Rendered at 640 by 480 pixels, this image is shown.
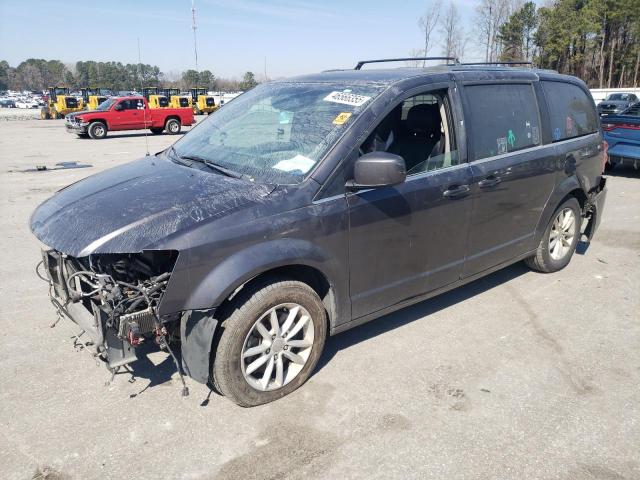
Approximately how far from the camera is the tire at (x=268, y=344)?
9.32ft

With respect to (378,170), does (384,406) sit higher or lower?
lower

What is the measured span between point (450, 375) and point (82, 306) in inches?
93.3

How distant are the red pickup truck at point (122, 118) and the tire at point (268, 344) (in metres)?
19.3

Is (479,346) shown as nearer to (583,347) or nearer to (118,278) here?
(583,347)

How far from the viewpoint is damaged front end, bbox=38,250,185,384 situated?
2.63 m

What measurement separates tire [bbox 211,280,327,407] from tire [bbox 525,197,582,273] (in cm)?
281

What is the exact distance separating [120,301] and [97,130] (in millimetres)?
21787

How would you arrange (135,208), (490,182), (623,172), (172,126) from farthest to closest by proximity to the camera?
1. (172,126)
2. (623,172)
3. (490,182)
4. (135,208)

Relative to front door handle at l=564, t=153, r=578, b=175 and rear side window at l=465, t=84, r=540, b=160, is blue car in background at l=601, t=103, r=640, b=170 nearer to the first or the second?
front door handle at l=564, t=153, r=578, b=175

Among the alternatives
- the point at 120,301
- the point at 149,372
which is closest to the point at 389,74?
the point at 120,301

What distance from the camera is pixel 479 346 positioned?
3797 millimetres

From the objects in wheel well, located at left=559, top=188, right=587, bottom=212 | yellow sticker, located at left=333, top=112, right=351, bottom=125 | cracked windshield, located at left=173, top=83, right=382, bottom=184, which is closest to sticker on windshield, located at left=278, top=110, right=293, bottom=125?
cracked windshield, located at left=173, top=83, right=382, bottom=184

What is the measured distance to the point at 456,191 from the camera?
3.69 meters

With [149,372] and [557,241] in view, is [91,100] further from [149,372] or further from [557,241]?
[149,372]
